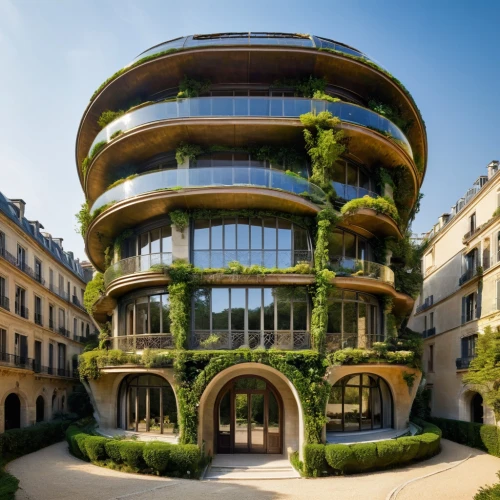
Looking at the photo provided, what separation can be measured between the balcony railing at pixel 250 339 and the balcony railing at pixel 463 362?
15.6 metres

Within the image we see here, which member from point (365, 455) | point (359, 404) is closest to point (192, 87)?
point (359, 404)

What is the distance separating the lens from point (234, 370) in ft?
66.4

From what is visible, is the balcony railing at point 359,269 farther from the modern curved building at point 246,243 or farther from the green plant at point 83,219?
the green plant at point 83,219

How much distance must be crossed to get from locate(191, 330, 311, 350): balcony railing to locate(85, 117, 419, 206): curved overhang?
30.5ft

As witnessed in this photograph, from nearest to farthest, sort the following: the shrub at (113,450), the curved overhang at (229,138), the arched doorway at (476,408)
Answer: the shrub at (113,450), the curved overhang at (229,138), the arched doorway at (476,408)

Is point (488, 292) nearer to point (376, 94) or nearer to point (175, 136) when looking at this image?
point (376, 94)

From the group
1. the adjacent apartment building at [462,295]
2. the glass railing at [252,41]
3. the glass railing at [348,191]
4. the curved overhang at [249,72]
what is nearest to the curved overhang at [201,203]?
the glass railing at [348,191]

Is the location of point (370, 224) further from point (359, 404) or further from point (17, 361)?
point (17, 361)

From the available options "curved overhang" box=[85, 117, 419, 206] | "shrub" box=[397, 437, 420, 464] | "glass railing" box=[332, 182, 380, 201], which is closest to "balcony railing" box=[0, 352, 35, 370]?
"curved overhang" box=[85, 117, 419, 206]

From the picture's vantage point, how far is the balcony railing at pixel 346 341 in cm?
2123

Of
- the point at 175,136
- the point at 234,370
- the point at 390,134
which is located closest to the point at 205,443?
the point at 234,370

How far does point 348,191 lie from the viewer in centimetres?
2320

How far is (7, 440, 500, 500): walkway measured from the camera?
15.4 m

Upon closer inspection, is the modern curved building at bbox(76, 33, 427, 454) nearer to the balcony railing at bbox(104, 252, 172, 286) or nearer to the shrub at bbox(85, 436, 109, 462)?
the balcony railing at bbox(104, 252, 172, 286)
